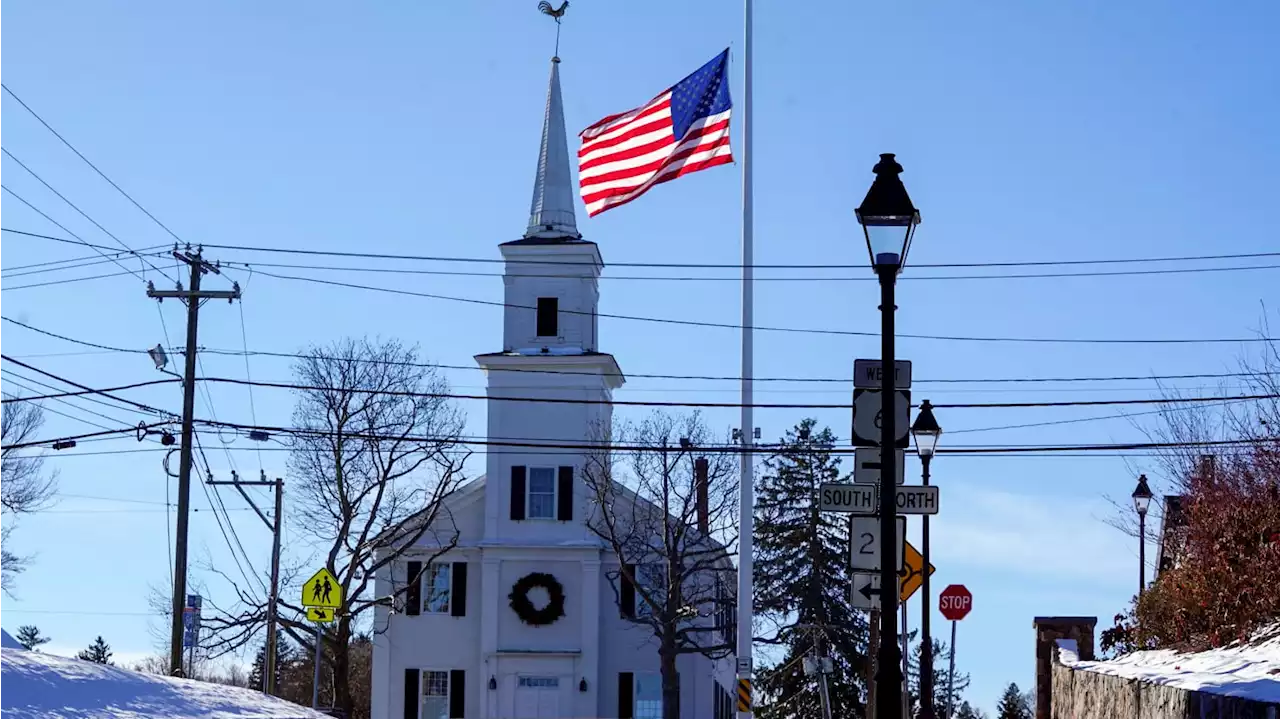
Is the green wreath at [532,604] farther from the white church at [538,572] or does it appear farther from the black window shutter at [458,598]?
the black window shutter at [458,598]

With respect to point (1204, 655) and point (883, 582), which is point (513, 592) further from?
point (883, 582)

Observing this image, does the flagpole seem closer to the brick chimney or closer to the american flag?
the american flag

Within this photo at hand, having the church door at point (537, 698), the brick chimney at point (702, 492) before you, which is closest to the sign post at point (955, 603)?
the brick chimney at point (702, 492)

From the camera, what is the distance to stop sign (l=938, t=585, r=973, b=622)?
85.7ft

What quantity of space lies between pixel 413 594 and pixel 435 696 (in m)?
2.89

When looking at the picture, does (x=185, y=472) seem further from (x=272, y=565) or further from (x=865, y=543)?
(x=865, y=543)

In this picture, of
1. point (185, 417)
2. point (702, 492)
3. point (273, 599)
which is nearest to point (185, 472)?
point (185, 417)

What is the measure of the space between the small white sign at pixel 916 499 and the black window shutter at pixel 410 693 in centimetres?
3589

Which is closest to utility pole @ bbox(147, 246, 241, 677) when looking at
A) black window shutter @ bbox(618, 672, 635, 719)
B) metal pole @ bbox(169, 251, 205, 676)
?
metal pole @ bbox(169, 251, 205, 676)

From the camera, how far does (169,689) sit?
54.1 feet

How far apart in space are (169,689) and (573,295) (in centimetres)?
3373

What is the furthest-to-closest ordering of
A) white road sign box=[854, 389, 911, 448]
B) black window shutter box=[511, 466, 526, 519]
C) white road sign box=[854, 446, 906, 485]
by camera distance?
black window shutter box=[511, 466, 526, 519] → white road sign box=[854, 446, 906, 485] → white road sign box=[854, 389, 911, 448]

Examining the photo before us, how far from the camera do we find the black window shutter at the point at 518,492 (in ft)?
165

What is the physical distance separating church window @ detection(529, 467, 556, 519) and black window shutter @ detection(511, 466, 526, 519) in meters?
0.22
